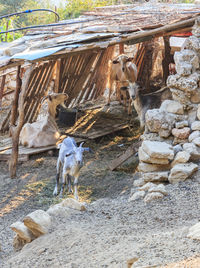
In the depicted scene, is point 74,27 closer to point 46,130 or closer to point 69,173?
point 46,130

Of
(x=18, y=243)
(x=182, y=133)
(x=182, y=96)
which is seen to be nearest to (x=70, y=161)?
(x=182, y=133)

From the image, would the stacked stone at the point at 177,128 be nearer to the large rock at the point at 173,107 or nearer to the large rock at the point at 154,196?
the large rock at the point at 173,107

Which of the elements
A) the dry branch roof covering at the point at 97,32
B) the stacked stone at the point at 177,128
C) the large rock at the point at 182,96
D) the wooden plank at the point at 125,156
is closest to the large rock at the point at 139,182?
the stacked stone at the point at 177,128

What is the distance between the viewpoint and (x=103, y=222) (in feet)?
21.0

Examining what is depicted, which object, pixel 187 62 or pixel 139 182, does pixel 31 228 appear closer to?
pixel 139 182

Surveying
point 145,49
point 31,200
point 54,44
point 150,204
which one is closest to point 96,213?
point 150,204

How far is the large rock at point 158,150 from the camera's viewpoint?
7984 mm

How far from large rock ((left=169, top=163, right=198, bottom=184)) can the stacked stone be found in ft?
0.06

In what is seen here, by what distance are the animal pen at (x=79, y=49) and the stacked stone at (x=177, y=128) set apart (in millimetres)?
1816

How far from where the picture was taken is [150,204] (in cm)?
690

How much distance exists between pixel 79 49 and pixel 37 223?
15.2 feet

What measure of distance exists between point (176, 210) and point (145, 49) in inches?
371

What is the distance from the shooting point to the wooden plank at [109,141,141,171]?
30.5 ft

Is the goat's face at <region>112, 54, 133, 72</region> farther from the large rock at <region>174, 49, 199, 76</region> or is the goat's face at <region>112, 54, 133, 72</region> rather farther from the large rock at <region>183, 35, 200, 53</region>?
the large rock at <region>174, 49, 199, 76</region>
